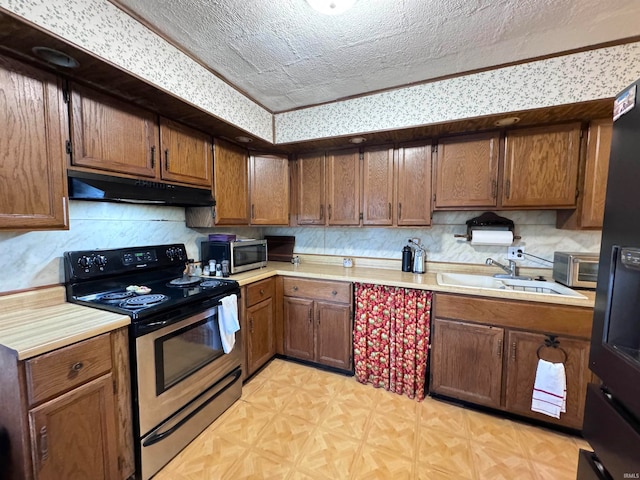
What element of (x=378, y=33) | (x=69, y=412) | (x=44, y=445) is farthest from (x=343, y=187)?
(x=44, y=445)

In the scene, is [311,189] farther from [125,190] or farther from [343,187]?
[125,190]

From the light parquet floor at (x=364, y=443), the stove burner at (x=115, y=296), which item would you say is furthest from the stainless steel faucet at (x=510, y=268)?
the stove burner at (x=115, y=296)

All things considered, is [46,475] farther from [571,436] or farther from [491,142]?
[491,142]

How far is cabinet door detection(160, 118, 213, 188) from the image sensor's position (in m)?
1.78

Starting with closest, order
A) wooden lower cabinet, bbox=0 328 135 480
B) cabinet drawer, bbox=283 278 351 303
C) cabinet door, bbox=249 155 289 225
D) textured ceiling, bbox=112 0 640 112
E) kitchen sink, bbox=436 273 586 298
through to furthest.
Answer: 1. wooden lower cabinet, bbox=0 328 135 480
2. textured ceiling, bbox=112 0 640 112
3. kitchen sink, bbox=436 273 586 298
4. cabinet drawer, bbox=283 278 351 303
5. cabinet door, bbox=249 155 289 225

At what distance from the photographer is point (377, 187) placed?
2.38 meters

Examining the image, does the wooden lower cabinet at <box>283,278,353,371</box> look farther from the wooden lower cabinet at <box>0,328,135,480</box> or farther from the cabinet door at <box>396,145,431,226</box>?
the wooden lower cabinet at <box>0,328,135,480</box>

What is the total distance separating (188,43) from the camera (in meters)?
1.50

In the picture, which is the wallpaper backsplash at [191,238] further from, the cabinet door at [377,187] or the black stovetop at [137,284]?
the cabinet door at [377,187]

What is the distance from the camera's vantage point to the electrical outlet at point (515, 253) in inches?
87.1

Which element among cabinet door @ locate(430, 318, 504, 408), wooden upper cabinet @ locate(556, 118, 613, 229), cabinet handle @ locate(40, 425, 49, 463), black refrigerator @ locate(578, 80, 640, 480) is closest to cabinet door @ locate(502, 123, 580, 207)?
wooden upper cabinet @ locate(556, 118, 613, 229)

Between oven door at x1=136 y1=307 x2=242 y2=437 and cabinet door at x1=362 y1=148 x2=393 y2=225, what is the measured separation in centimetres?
149

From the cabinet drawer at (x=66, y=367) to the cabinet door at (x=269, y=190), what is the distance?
1.54m

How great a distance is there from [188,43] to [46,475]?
210cm
